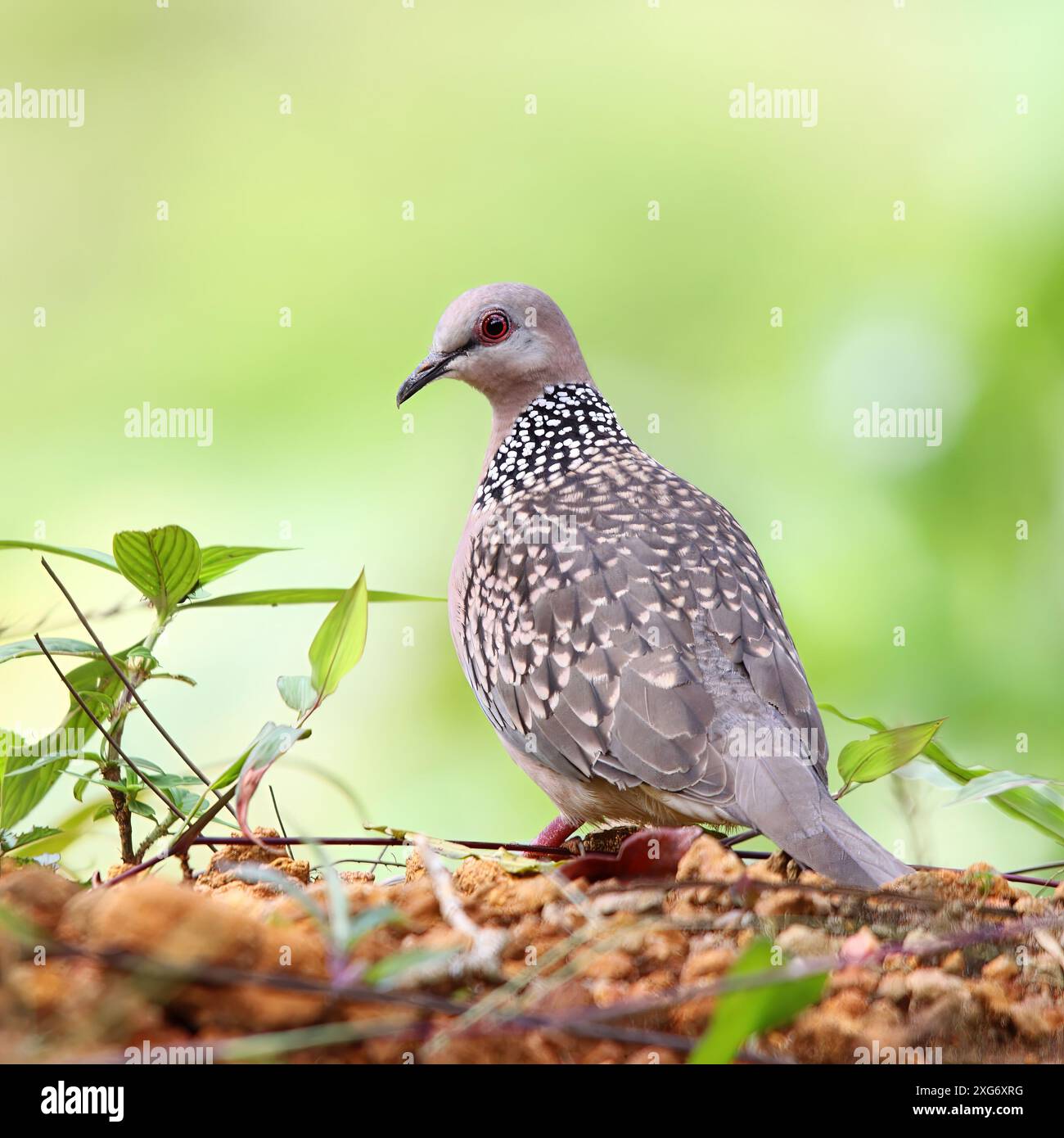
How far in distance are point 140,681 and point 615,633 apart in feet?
3.74

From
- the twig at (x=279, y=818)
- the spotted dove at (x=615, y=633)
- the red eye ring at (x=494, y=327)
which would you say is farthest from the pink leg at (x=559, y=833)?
the red eye ring at (x=494, y=327)

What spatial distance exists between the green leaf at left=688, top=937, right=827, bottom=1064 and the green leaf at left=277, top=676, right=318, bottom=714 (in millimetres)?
1307

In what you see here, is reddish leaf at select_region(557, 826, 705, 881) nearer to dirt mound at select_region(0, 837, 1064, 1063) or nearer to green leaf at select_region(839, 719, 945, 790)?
dirt mound at select_region(0, 837, 1064, 1063)

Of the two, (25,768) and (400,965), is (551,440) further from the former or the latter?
(400,965)

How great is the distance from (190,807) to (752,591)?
157 centimetres

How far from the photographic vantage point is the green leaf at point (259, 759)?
209 centimetres

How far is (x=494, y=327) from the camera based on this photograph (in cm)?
407

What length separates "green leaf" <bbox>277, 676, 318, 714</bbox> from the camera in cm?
245

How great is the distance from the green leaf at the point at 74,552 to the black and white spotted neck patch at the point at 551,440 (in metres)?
1.36

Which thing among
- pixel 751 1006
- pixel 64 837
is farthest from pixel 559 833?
pixel 751 1006

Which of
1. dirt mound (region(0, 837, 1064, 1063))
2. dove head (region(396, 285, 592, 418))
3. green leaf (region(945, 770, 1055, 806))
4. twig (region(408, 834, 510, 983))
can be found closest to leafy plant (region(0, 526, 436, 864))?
dirt mound (region(0, 837, 1064, 1063))
